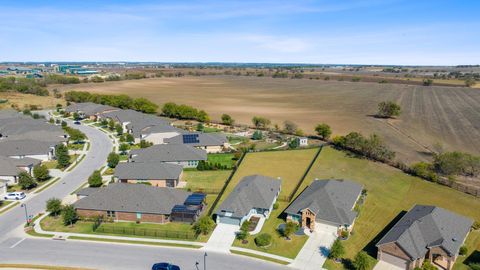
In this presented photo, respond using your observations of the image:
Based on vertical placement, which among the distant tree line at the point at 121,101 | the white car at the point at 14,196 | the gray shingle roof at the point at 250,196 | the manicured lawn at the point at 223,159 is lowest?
the white car at the point at 14,196

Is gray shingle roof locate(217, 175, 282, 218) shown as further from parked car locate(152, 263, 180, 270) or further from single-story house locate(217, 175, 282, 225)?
parked car locate(152, 263, 180, 270)

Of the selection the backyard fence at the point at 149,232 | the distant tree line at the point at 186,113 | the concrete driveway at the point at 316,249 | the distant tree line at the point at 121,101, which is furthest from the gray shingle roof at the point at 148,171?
the distant tree line at the point at 121,101

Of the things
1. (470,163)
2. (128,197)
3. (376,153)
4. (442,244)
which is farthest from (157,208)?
(470,163)

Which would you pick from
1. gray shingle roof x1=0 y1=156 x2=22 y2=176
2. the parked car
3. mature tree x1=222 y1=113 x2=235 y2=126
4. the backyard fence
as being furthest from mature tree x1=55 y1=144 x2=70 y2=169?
mature tree x1=222 y1=113 x2=235 y2=126

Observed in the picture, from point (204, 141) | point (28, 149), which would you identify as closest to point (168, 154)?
point (204, 141)

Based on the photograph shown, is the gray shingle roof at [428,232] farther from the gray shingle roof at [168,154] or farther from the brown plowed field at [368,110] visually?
the gray shingle roof at [168,154]

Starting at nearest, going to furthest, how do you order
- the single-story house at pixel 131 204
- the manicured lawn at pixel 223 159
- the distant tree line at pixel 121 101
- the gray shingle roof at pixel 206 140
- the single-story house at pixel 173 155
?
the single-story house at pixel 131 204 → the single-story house at pixel 173 155 → the manicured lawn at pixel 223 159 → the gray shingle roof at pixel 206 140 → the distant tree line at pixel 121 101

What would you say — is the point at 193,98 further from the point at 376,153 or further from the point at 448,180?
the point at 448,180
